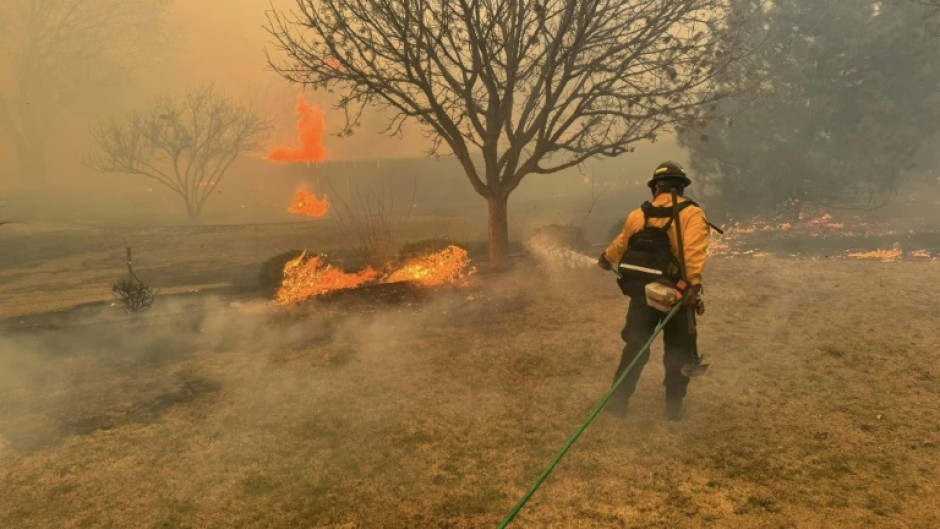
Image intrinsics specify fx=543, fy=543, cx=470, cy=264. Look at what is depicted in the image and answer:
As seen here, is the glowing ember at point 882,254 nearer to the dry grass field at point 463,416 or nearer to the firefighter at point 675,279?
the dry grass field at point 463,416

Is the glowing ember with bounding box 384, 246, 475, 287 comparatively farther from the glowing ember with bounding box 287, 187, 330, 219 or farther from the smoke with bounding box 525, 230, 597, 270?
the glowing ember with bounding box 287, 187, 330, 219

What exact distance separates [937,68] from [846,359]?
20.4m

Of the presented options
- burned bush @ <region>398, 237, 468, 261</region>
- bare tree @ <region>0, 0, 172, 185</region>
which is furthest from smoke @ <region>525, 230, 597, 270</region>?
bare tree @ <region>0, 0, 172, 185</region>

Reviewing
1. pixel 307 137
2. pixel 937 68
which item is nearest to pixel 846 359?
pixel 937 68

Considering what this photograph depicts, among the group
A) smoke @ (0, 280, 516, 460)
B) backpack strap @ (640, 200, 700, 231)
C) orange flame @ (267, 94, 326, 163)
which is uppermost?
orange flame @ (267, 94, 326, 163)

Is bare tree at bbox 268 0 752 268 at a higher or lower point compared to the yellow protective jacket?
higher

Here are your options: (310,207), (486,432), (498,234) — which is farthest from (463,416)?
(310,207)

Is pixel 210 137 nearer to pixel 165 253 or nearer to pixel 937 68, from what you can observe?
pixel 165 253


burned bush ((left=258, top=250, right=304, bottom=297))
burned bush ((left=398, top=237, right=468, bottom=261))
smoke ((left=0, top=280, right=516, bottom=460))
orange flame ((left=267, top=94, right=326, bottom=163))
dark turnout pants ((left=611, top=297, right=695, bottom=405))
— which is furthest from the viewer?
orange flame ((left=267, top=94, right=326, bottom=163))

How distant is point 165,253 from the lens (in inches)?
680

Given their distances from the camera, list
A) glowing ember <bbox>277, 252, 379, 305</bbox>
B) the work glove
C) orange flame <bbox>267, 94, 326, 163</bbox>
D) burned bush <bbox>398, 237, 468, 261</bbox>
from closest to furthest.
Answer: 1. the work glove
2. glowing ember <bbox>277, 252, 379, 305</bbox>
3. burned bush <bbox>398, 237, 468, 261</bbox>
4. orange flame <bbox>267, 94, 326, 163</bbox>

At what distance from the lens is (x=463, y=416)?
17.0ft

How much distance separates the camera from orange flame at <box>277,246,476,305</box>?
1027 centimetres

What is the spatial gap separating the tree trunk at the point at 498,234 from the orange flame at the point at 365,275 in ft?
1.96
